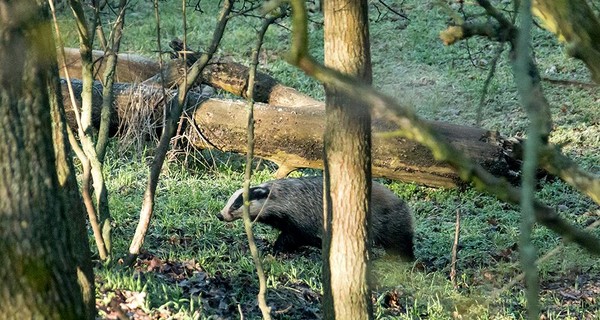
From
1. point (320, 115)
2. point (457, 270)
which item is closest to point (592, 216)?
point (457, 270)

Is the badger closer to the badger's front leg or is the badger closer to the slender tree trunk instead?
the badger's front leg

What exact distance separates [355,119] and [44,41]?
1900 mm

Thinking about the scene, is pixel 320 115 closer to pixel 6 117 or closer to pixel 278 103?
pixel 278 103

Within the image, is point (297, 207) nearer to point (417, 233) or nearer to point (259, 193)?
point (259, 193)

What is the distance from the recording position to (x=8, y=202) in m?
3.41

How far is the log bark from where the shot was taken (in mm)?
9203

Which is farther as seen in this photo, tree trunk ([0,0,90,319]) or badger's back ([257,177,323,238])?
badger's back ([257,177,323,238])

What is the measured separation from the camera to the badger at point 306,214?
8062 millimetres

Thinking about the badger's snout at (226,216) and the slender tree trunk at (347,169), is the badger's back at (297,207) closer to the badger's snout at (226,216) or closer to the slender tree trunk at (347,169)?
the badger's snout at (226,216)

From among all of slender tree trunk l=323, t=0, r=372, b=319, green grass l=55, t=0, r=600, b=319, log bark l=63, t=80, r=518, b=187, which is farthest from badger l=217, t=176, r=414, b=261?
slender tree trunk l=323, t=0, r=372, b=319

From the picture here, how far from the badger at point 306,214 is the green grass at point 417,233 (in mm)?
173

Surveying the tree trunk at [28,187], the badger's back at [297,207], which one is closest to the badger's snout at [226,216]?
the badger's back at [297,207]

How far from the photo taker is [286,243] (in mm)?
8188

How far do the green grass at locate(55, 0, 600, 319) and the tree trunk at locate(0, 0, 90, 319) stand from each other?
161 cm
